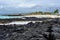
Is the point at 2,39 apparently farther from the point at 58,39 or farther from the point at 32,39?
the point at 58,39

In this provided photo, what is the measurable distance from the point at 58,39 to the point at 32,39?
184 centimetres

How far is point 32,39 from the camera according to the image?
11797 millimetres

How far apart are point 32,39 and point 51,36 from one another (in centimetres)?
118

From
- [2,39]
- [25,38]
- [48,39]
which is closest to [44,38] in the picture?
[48,39]

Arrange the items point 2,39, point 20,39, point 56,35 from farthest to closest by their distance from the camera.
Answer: point 2,39 < point 20,39 < point 56,35

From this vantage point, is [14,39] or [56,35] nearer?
[56,35]

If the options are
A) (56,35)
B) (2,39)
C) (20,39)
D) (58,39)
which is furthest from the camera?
(2,39)

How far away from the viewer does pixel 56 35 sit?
449 inches

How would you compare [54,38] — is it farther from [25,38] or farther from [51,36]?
[25,38]

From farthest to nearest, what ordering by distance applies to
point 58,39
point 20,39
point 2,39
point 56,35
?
1. point 2,39
2. point 20,39
3. point 56,35
4. point 58,39

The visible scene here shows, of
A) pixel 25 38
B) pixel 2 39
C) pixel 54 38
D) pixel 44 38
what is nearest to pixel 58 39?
pixel 54 38

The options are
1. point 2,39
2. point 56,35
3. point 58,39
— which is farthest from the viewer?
point 2,39

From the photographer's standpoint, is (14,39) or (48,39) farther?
(14,39)

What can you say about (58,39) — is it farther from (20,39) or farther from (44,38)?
(20,39)
